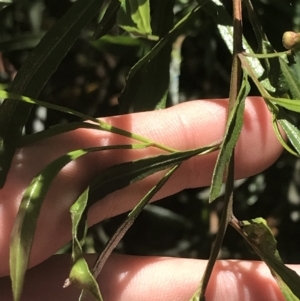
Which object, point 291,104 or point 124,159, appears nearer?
point 291,104

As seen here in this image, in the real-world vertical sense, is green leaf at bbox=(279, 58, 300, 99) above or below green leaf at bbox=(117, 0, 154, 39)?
below

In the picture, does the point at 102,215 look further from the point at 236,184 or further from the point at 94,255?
the point at 236,184

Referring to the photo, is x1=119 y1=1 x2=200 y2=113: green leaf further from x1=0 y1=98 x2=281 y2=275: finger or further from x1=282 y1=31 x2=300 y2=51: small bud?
x1=282 y1=31 x2=300 y2=51: small bud

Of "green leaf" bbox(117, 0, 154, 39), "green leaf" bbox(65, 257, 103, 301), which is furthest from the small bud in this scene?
"green leaf" bbox(65, 257, 103, 301)

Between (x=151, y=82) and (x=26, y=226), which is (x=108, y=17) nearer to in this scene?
(x=151, y=82)

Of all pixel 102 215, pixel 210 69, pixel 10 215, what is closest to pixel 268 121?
pixel 210 69

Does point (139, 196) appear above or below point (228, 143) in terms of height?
below

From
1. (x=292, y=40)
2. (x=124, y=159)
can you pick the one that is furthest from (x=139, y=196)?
(x=292, y=40)
